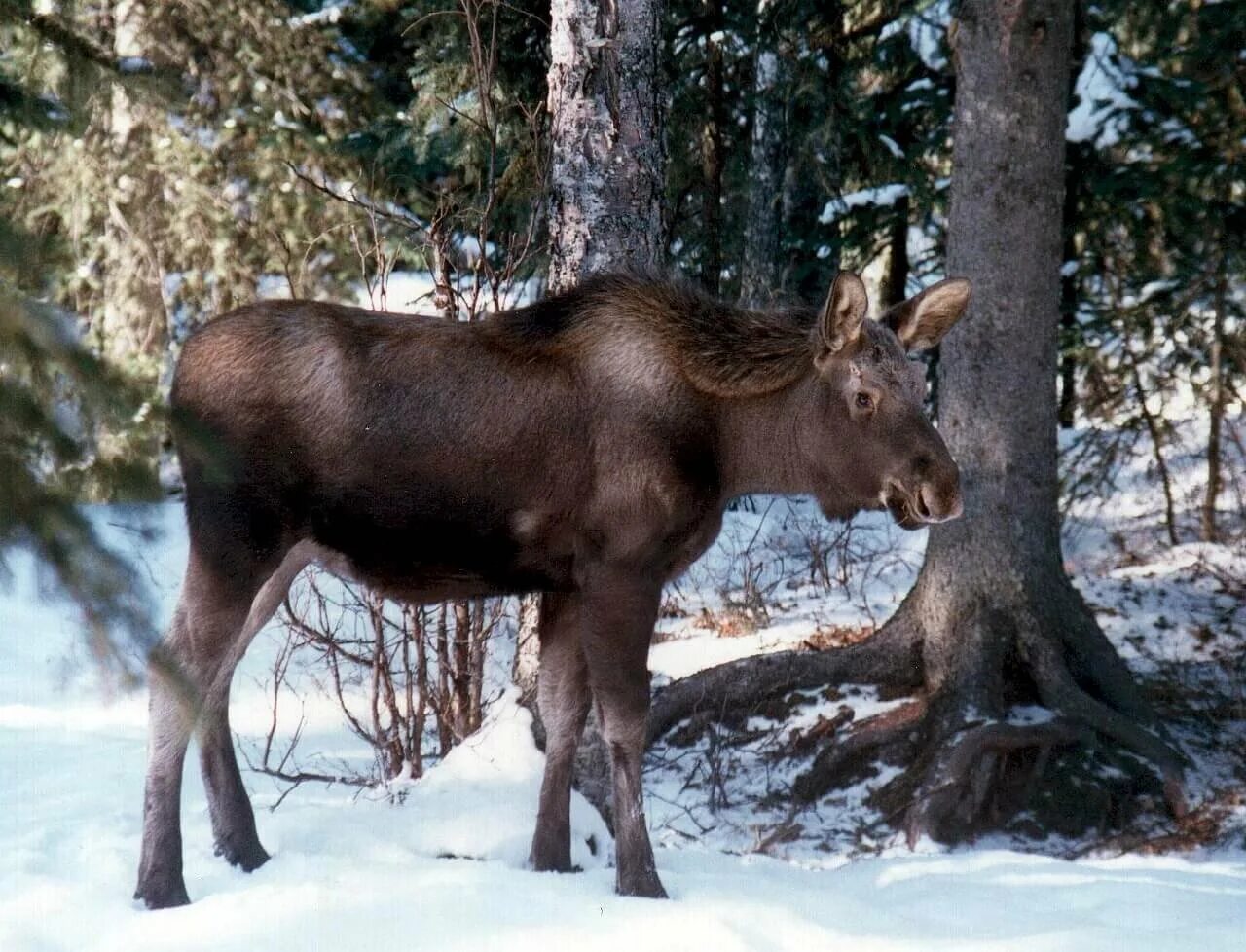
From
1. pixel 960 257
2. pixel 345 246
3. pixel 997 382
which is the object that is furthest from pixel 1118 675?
pixel 345 246

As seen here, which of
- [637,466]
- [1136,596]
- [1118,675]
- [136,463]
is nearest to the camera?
[136,463]

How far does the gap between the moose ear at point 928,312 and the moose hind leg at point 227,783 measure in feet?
8.73

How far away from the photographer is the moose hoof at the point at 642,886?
221 inches

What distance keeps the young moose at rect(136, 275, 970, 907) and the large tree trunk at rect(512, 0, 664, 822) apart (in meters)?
0.97

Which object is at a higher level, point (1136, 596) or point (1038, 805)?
point (1136, 596)

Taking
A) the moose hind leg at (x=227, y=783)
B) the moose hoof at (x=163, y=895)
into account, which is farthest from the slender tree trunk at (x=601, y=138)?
the moose hoof at (x=163, y=895)

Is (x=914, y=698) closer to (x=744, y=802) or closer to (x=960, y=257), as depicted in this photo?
(x=744, y=802)

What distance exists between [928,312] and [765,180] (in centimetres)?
850

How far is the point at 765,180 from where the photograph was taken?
14.4m

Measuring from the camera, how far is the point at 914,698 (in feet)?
28.6

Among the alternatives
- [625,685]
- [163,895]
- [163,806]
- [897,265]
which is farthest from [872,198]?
[163,895]

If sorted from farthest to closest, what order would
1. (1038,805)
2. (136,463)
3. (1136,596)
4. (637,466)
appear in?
(1136,596)
(1038,805)
(637,466)
(136,463)

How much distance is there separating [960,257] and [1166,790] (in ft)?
10.9

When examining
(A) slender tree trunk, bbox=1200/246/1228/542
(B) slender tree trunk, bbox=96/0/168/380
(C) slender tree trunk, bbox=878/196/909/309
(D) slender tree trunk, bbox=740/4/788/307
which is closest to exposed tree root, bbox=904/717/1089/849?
(A) slender tree trunk, bbox=1200/246/1228/542
